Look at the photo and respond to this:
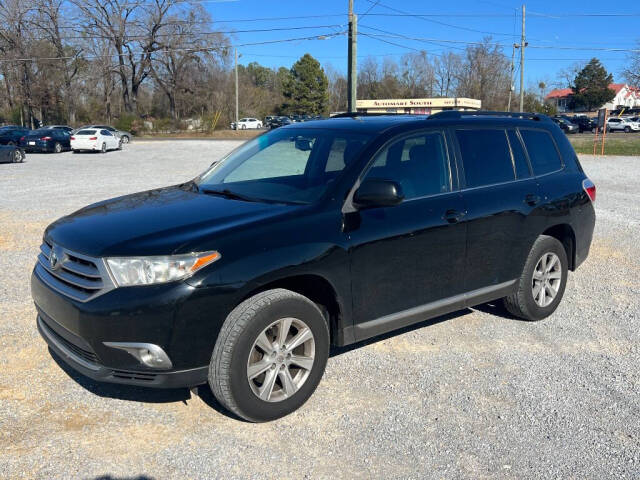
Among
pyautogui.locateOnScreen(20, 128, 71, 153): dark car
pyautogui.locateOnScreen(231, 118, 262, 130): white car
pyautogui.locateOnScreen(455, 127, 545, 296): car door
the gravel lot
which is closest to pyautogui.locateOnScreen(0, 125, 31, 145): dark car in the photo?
pyautogui.locateOnScreen(20, 128, 71, 153): dark car

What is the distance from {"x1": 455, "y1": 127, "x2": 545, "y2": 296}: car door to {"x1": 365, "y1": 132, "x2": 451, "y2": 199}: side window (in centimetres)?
21

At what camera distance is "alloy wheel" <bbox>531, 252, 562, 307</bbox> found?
5359mm

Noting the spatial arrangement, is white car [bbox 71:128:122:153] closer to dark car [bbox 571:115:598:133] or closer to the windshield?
the windshield

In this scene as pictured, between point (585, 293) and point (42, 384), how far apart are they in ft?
17.8

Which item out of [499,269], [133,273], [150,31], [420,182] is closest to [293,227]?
[133,273]

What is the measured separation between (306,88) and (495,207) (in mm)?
83101

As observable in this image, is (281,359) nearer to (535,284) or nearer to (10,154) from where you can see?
(535,284)

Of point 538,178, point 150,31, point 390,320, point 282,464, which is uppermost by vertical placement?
point 150,31

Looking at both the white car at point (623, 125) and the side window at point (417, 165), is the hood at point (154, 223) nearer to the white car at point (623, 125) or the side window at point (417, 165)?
the side window at point (417, 165)

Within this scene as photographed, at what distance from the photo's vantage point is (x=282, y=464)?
10.6 feet

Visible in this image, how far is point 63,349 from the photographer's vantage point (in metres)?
3.60

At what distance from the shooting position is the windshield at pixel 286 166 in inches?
165

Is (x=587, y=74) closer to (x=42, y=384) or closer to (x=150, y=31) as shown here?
(x=150, y=31)

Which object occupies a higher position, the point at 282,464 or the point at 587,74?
the point at 587,74
